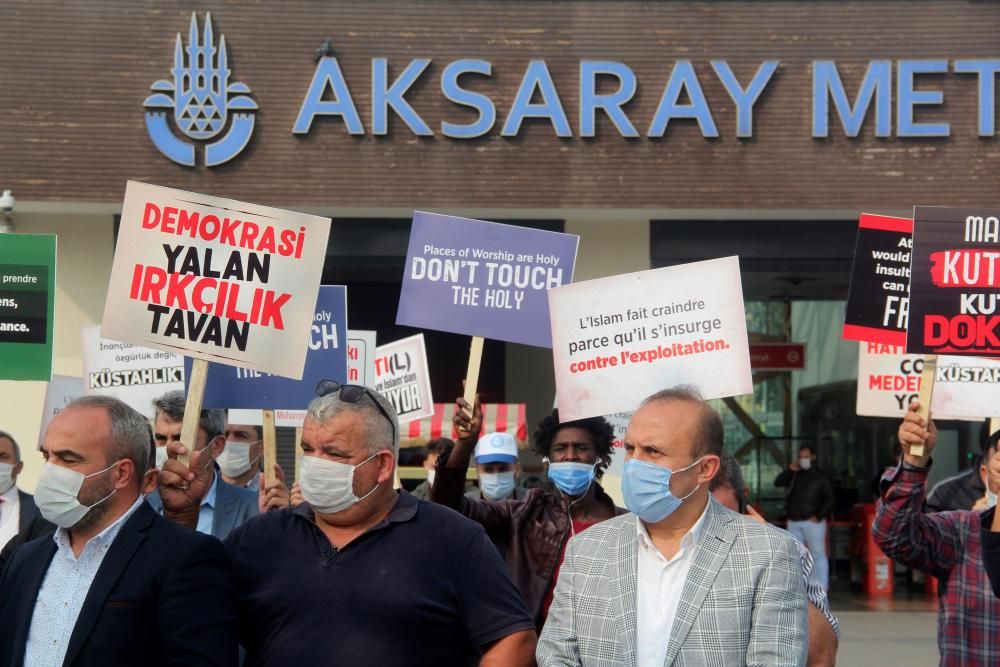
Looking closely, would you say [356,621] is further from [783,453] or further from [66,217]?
[783,453]

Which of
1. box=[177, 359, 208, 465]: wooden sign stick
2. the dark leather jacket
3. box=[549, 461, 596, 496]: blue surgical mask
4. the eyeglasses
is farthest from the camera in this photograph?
box=[549, 461, 596, 496]: blue surgical mask

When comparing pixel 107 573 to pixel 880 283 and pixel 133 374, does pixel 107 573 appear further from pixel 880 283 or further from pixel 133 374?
pixel 133 374

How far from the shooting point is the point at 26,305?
A: 19.6 ft

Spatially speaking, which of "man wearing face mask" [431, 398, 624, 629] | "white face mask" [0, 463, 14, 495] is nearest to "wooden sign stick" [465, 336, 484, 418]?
"man wearing face mask" [431, 398, 624, 629]

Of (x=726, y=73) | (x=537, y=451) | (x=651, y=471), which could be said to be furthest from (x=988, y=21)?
(x=651, y=471)

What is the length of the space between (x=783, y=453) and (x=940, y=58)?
343 inches

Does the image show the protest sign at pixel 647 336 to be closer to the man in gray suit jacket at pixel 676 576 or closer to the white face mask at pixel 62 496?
the man in gray suit jacket at pixel 676 576

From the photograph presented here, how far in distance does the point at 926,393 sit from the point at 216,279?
2.76m

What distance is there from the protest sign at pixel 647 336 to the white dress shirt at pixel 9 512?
3.44m

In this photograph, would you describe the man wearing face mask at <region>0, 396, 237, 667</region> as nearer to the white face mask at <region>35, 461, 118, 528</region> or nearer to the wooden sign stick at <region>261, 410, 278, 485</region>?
the white face mask at <region>35, 461, 118, 528</region>

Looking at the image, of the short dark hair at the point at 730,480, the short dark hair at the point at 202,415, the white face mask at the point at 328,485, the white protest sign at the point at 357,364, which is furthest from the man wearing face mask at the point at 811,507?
the white face mask at the point at 328,485

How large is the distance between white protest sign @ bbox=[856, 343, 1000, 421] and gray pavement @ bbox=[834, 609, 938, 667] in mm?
4699

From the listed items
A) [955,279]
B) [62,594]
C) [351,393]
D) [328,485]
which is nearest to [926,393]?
[955,279]

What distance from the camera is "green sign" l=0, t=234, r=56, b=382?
590cm
